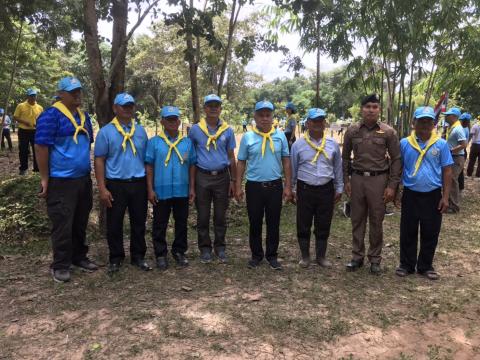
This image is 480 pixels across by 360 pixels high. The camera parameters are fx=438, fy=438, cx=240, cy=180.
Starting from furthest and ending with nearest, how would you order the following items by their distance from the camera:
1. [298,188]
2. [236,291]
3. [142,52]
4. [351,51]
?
[142,52] → [351,51] → [298,188] → [236,291]

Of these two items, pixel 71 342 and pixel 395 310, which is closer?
pixel 71 342

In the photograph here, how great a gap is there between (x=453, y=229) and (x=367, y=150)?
323 cm

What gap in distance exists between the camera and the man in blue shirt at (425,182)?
14.9 feet

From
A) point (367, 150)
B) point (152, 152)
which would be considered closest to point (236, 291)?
point (152, 152)

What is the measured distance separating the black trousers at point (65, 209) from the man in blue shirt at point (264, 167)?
1638 mm

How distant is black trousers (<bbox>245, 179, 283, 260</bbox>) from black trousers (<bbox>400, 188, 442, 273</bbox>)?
4.49 feet

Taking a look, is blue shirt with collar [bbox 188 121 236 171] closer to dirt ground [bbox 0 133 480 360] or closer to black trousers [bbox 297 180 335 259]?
black trousers [bbox 297 180 335 259]

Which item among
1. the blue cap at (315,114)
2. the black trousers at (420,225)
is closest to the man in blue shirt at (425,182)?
the black trousers at (420,225)

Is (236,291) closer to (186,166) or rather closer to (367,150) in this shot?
(186,166)

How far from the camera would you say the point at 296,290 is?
171 inches

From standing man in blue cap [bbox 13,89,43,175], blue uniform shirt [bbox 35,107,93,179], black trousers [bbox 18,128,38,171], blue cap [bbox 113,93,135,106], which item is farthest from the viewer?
standing man in blue cap [bbox 13,89,43,175]

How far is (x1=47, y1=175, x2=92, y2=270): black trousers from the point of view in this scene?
4.29 meters

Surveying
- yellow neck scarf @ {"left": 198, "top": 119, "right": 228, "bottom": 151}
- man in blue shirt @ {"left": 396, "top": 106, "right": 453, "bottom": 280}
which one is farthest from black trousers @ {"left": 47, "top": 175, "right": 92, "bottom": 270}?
man in blue shirt @ {"left": 396, "top": 106, "right": 453, "bottom": 280}

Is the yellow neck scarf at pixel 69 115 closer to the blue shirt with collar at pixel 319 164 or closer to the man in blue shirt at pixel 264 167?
the man in blue shirt at pixel 264 167
